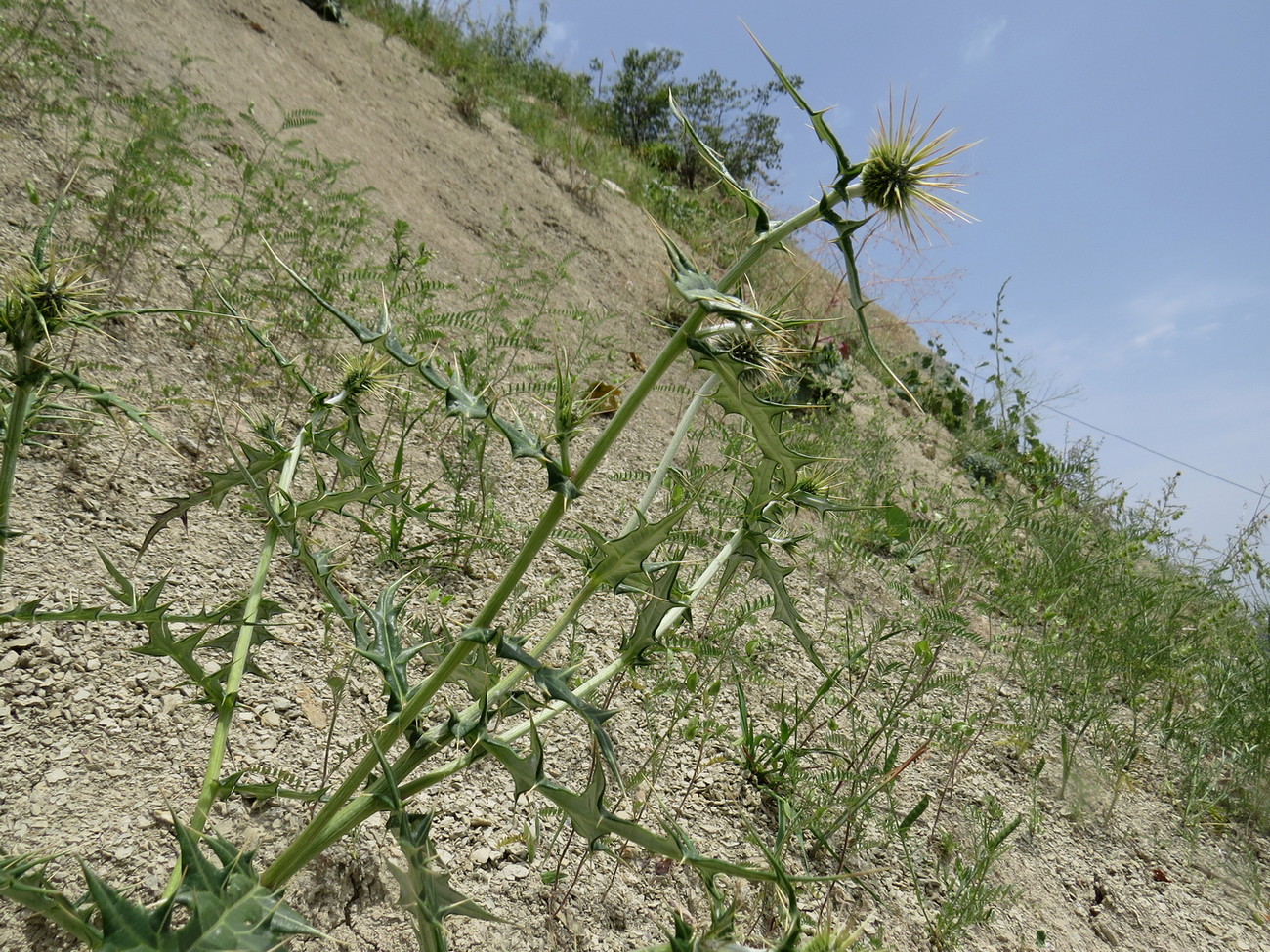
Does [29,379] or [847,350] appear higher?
[847,350]

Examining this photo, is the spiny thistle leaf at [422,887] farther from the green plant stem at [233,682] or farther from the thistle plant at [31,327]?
the thistle plant at [31,327]

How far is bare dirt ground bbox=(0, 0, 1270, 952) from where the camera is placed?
1638mm

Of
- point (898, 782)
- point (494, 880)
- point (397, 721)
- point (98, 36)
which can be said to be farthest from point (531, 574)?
point (98, 36)

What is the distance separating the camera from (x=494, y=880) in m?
1.85

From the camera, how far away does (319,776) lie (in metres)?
1.89

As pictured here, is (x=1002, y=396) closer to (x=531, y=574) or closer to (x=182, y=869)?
(x=531, y=574)

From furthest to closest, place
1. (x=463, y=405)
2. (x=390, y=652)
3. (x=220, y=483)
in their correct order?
(x=220, y=483) < (x=390, y=652) < (x=463, y=405)

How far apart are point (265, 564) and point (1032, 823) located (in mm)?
2657

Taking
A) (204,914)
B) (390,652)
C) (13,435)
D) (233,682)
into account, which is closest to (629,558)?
(390,652)

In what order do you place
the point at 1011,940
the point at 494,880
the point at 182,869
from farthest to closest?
the point at 1011,940 < the point at 494,880 < the point at 182,869

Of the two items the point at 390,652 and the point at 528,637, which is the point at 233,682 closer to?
the point at 390,652

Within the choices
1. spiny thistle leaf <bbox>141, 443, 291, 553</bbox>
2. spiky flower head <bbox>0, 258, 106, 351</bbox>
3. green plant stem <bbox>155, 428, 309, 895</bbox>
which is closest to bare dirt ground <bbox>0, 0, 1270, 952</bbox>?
spiny thistle leaf <bbox>141, 443, 291, 553</bbox>

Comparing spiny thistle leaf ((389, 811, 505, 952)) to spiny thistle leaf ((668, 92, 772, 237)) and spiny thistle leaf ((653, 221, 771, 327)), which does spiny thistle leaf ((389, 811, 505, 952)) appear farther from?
spiny thistle leaf ((668, 92, 772, 237))

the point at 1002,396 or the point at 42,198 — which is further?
the point at 1002,396
